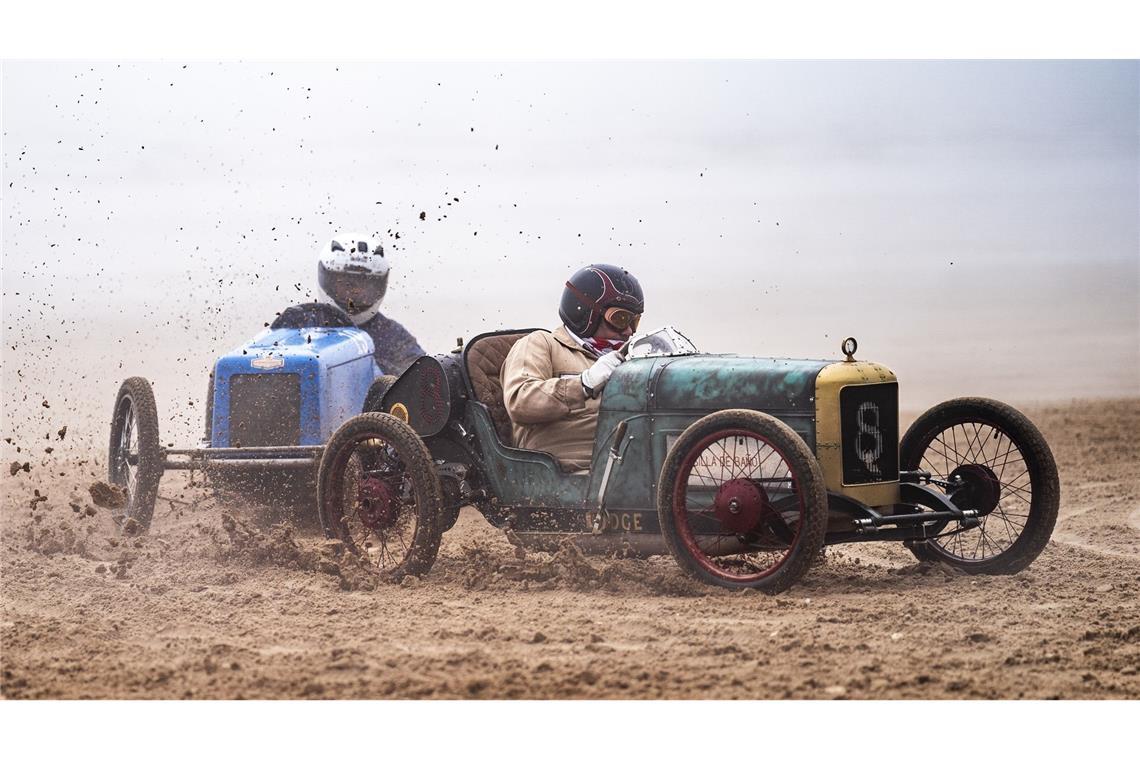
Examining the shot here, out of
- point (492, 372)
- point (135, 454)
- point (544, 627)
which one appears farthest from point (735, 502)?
point (135, 454)

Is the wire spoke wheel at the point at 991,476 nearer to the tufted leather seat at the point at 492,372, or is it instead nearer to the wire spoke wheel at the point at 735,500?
the wire spoke wheel at the point at 735,500

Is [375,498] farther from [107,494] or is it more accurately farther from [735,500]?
[107,494]

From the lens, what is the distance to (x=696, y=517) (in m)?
7.44

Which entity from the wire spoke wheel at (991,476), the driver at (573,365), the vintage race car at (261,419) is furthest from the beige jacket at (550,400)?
the vintage race car at (261,419)

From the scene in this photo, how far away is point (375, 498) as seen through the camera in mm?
8273

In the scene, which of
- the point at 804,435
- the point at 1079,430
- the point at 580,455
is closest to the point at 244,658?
the point at 580,455

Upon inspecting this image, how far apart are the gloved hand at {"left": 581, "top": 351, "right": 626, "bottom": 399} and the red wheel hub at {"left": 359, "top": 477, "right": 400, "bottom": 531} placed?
1.24m

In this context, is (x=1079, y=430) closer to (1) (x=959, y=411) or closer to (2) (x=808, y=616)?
(1) (x=959, y=411)

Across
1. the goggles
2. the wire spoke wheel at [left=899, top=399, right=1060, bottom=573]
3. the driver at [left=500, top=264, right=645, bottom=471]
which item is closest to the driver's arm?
the driver at [left=500, top=264, right=645, bottom=471]

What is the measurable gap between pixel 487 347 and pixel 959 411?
2.54m

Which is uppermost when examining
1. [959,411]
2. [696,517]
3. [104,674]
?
[959,411]

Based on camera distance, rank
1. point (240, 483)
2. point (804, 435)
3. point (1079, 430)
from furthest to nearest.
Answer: point (1079, 430), point (240, 483), point (804, 435)

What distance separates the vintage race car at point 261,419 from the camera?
32.9 feet

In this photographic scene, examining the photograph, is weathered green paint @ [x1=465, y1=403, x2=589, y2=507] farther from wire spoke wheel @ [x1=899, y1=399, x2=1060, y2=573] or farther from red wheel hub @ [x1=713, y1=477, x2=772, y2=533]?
wire spoke wheel @ [x1=899, y1=399, x2=1060, y2=573]
